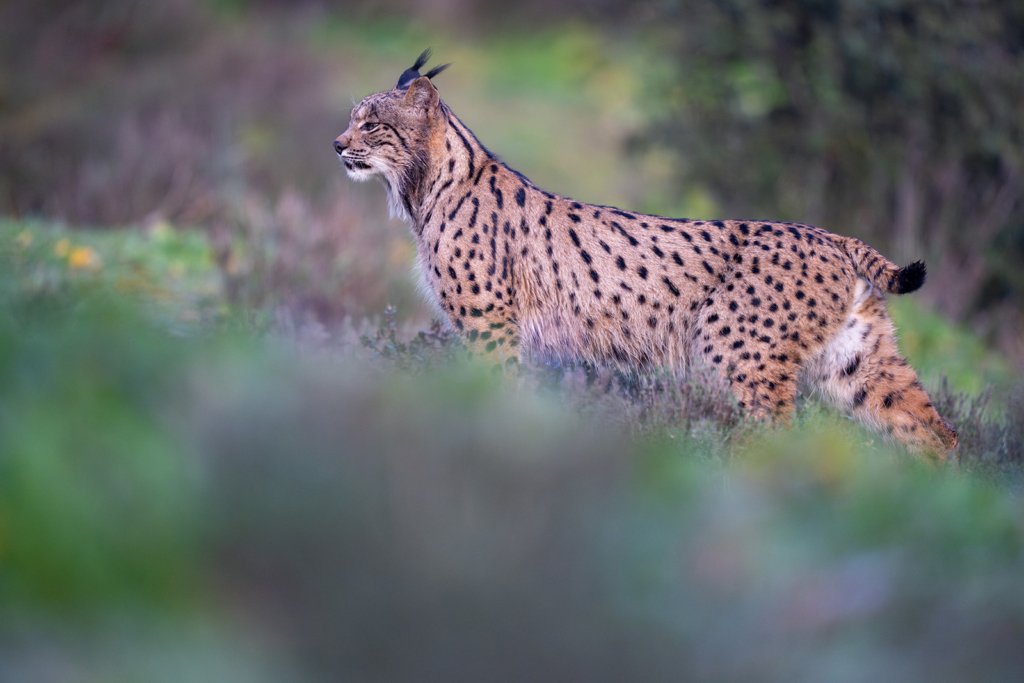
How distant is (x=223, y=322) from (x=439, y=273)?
1640mm

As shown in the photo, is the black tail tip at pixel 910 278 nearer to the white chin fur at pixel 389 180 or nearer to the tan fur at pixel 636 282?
the tan fur at pixel 636 282

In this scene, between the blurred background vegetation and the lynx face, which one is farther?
the lynx face

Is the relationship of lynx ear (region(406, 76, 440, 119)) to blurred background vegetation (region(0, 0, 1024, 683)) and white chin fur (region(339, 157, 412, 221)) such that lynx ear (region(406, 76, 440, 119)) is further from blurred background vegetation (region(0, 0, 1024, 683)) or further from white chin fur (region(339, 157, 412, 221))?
blurred background vegetation (region(0, 0, 1024, 683))

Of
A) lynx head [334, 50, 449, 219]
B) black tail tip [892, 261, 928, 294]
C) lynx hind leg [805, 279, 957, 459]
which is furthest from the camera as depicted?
lynx head [334, 50, 449, 219]

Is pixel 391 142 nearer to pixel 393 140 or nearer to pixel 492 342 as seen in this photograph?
pixel 393 140

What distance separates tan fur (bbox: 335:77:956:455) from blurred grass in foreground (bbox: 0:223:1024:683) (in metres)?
2.16

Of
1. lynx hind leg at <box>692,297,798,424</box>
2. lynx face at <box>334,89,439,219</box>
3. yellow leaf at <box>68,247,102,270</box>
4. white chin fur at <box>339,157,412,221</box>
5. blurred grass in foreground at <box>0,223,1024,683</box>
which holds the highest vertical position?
lynx face at <box>334,89,439,219</box>

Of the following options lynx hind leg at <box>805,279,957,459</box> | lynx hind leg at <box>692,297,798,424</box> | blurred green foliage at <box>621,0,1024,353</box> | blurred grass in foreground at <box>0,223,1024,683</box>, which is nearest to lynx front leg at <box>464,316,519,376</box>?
lynx hind leg at <box>692,297,798,424</box>

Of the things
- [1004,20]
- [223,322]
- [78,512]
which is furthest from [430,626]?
[1004,20]

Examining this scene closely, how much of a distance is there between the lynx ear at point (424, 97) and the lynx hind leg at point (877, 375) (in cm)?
260

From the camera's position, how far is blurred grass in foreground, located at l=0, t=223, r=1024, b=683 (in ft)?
6.36

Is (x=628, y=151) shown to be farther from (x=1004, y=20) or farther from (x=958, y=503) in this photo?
(x=958, y=503)

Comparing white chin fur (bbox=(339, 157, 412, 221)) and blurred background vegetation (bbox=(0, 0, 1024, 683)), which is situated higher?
white chin fur (bbox=(339, 157, 412, 221))

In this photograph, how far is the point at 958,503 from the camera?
10.9 feet
